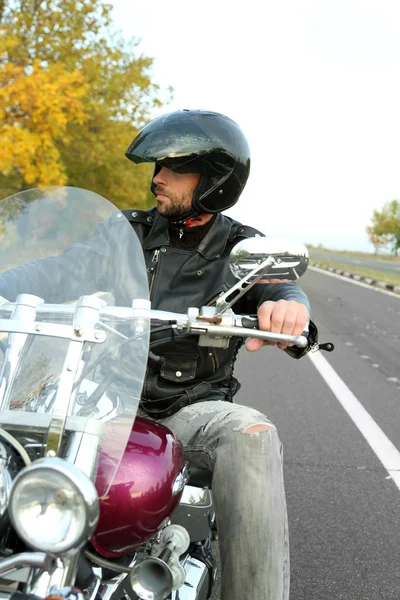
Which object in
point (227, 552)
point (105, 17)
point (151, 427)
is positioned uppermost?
point (105, 17)

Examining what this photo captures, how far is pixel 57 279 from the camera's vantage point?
205 centimetres

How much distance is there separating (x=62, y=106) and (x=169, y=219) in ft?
28.4

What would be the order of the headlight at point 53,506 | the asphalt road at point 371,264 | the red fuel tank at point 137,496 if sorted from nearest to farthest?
the headlight at point 53,506 → the red fuel tank at point 137,496 → the asphalt road at point 371,264

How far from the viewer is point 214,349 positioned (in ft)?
8.68

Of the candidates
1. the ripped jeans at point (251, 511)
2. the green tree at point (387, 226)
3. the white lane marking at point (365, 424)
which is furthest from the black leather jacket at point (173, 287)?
the green tree at point (387, 226)

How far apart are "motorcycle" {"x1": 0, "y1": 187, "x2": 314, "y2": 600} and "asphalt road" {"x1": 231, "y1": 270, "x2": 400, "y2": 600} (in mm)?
1211

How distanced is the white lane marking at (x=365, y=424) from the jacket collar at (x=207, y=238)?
2.15 m

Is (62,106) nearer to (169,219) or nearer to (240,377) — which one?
(240,377)

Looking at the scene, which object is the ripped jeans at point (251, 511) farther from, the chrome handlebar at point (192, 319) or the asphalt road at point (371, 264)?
the asphalt road at point (371, 264)

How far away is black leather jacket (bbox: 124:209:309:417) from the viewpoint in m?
2.62

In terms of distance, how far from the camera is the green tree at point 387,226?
290 feet

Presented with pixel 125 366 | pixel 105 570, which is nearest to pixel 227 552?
pixel 105 570

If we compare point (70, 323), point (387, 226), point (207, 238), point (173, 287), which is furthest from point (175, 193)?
point (387, 226)

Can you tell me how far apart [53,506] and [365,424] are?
4.49 m
